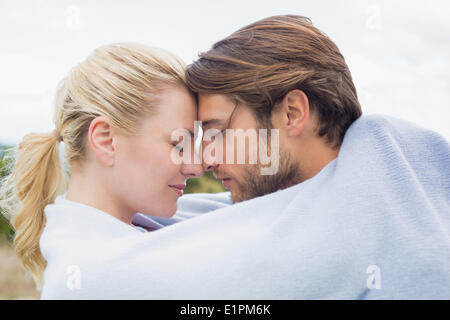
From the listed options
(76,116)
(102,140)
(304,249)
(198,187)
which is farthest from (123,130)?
(198,187)

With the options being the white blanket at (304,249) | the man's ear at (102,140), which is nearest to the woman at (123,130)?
the man's ear at (102,140)

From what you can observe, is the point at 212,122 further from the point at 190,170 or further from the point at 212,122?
the point at 190,170

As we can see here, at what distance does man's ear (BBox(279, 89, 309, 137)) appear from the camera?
1.65 m

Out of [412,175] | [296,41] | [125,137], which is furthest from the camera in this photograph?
[296,41]

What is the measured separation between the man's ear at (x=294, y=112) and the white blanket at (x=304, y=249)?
325mm

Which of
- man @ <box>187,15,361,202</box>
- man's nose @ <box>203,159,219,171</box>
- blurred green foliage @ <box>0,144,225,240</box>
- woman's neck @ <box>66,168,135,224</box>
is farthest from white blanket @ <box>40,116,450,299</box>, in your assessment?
blurred green foliage @ <box>0,144,225,240</box>

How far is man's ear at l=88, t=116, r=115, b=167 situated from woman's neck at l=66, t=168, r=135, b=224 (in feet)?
0.25

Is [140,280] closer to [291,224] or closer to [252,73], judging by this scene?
[291,224]

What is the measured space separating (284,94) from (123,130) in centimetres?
56

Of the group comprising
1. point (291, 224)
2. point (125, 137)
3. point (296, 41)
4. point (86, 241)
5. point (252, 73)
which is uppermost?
point (296, 41)

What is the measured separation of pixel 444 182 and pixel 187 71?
0.89 metres

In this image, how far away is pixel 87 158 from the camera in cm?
157
